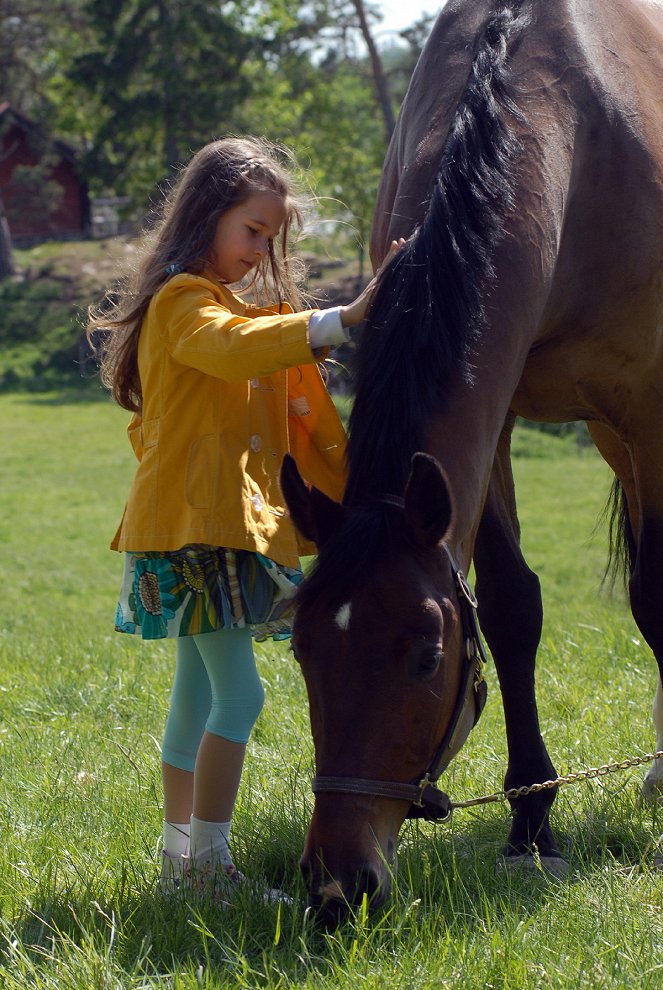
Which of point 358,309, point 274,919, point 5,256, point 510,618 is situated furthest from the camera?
point 5,256

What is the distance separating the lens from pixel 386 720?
7.07ft

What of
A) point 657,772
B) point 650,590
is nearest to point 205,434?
point 650,590

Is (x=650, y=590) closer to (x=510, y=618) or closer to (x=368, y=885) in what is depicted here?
(x=510, y=618)

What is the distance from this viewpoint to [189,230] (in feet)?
9.34

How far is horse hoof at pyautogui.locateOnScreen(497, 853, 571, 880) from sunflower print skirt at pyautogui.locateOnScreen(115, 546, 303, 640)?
32.4 inches

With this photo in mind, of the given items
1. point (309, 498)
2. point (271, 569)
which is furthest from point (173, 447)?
point (309, 498)

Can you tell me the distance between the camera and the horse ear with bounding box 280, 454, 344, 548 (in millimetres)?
2230

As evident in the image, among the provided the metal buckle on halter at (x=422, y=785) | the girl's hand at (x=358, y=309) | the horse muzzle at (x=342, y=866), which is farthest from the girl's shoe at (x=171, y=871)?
the girl's hand at (x=358, y=309)

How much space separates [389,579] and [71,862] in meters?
1.18

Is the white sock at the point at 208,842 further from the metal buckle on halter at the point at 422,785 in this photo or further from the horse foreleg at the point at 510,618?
the horse foreleg at the point at 510,618

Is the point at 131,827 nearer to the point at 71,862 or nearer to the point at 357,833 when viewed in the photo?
the point at 71,862

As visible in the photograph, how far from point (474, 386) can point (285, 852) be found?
125cm

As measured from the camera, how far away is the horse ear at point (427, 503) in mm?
2097

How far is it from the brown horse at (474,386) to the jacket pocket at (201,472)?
41 centimetres
